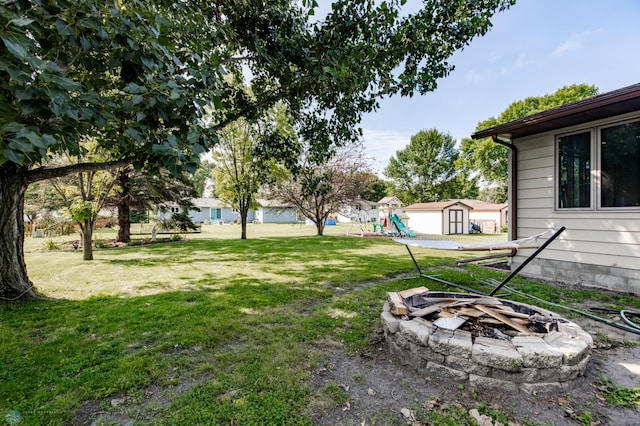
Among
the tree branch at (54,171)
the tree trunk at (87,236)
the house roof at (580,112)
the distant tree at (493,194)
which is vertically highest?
the distant tree at (493,194)

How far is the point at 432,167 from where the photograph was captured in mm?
35469

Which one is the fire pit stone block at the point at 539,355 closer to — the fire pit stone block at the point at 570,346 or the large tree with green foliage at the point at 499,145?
the fire pit stone block at the point at 570,346

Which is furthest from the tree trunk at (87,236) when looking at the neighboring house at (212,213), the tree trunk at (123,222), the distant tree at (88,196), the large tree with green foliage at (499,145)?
the neighboring house at (212,213)

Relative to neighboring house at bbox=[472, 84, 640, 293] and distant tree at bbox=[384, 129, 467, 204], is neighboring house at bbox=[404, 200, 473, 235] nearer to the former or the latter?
neighboring house at bbox=[472, 84, 640, 293]

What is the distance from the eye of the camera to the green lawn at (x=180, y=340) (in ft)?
6.45

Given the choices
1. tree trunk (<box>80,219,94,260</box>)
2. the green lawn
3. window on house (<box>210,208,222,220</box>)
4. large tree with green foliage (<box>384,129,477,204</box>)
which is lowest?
the green lawn

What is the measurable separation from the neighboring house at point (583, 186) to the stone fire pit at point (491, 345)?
2956 mm

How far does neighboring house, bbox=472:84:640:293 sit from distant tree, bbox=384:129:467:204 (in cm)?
3204

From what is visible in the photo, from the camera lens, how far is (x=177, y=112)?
2.16 metres

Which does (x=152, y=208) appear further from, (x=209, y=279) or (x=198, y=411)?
(x=198, y=411)

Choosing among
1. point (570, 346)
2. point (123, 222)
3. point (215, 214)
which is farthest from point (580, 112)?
point (215, 214)

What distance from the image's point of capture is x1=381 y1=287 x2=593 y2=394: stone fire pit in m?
2.00

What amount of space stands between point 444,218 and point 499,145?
36.3 feet

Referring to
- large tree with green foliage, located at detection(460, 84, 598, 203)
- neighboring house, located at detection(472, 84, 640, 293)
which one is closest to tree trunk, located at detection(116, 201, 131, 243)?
neighboring house, located at detection(472, 84, 640, 293)
